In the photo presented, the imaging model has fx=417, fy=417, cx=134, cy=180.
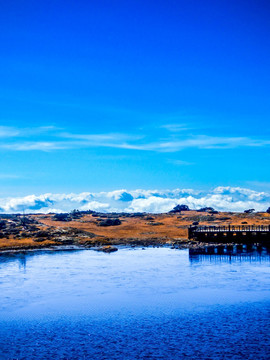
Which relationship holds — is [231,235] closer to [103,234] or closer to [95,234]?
[103,234]

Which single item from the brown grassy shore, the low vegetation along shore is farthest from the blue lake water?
the brown grassy shore

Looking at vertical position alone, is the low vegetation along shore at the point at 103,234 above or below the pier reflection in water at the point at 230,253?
above

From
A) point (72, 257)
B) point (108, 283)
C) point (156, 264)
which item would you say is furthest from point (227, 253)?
point (108, 283)

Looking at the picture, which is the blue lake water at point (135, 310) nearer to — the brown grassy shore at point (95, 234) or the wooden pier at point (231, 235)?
the brown grassy shore at point (95, 234)

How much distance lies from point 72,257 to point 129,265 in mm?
13863

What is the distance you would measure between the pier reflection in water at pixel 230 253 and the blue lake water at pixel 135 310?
5012mm

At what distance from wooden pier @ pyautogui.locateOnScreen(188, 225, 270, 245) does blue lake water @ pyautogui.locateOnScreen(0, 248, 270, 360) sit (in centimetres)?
2477

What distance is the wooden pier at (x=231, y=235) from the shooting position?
8406cm

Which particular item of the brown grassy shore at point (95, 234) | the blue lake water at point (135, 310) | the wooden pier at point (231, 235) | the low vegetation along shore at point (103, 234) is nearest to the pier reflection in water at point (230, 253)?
the wooden pier at point (231, 235)

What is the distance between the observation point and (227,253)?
2899 inches

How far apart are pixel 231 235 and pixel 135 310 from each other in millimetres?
54982

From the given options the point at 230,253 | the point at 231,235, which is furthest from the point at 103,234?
the point at 230,253

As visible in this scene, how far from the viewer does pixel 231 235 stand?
8625cm

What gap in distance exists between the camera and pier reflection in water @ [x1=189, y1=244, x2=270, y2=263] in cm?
6512
